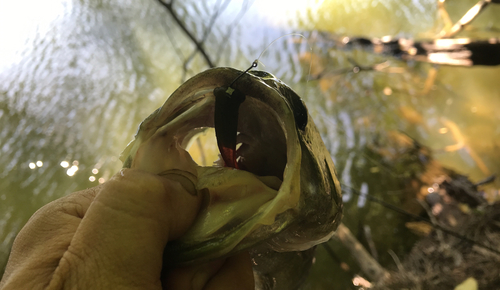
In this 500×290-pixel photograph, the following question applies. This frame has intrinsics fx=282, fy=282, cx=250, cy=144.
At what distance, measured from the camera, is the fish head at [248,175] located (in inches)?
13.6

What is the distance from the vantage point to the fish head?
346mm

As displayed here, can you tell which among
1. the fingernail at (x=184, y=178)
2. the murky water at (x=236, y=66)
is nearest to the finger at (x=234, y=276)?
the fingernail at (x=184, y=178)

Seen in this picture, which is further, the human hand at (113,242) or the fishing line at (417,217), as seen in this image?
the fishing line at (417,217)

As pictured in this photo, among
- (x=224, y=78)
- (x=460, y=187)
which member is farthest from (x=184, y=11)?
(x=460, y=187)

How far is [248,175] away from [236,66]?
1.23 meters

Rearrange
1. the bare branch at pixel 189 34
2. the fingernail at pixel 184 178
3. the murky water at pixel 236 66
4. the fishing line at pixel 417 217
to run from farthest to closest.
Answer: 1. the bare branch at pixel 189 34
2. the fishing line at pixel 417 217
3. the murky water at pixel 236 66
4. the fingernail at pixel 184 178

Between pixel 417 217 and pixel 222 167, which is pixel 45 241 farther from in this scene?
pixel 417 217

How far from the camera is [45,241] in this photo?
0.33m

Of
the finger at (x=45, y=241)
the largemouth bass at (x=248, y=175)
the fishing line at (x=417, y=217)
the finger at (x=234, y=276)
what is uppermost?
the finger at (x=45, y=241)

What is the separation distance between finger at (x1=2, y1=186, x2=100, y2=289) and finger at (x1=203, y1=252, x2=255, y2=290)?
177 mm

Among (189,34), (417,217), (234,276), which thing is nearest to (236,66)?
(189,34)

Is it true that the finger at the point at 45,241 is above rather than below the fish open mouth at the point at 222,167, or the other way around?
above

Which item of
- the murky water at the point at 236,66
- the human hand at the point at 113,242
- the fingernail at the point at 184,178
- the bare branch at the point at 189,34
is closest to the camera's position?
the human hand at the point at 113,242

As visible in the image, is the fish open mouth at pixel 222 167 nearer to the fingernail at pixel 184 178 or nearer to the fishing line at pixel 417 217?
the fingernail at pixel 184 178
